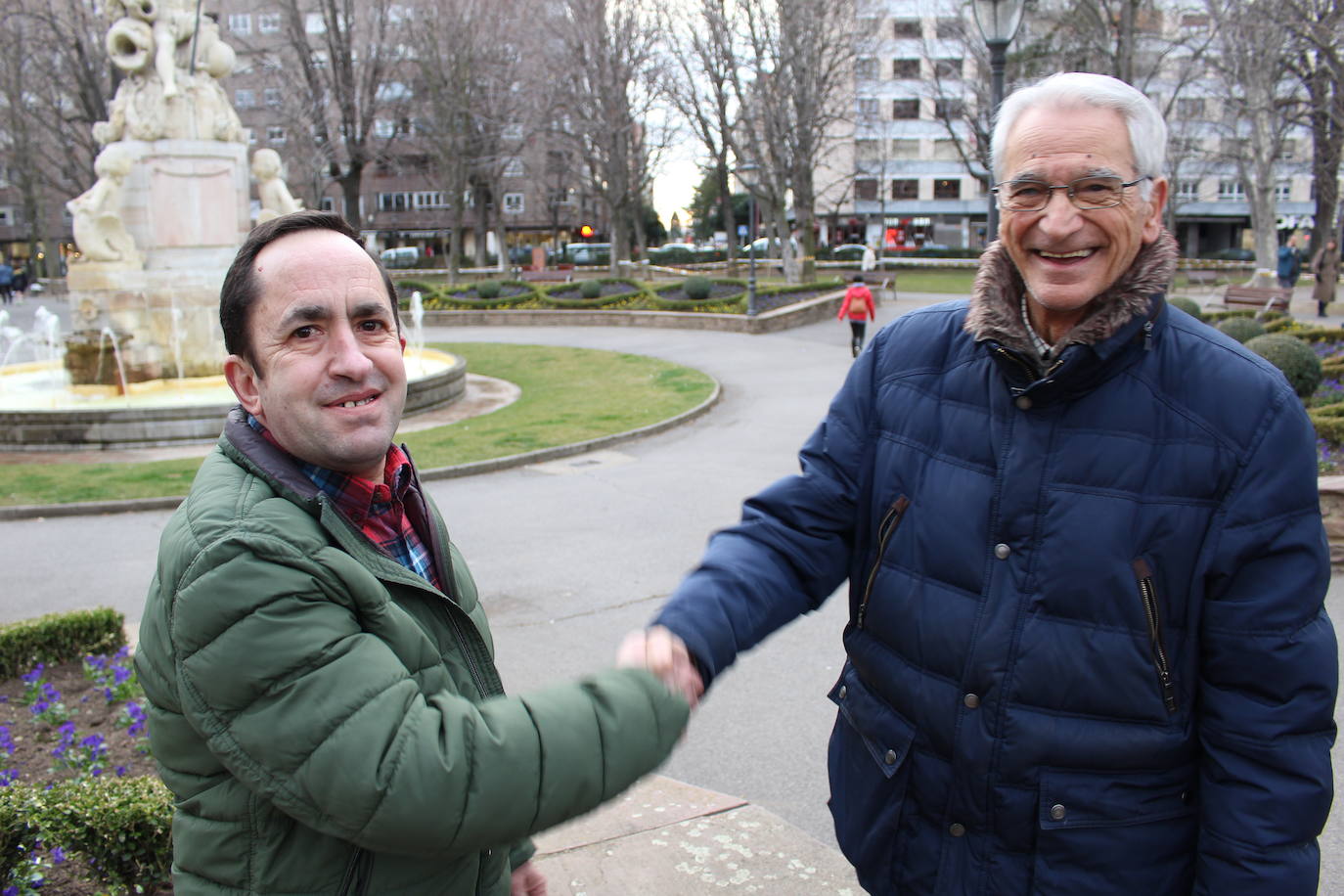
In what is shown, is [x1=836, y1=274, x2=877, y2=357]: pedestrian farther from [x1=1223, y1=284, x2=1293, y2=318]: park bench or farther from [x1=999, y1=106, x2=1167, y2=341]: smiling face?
[x1=999, y1=106, x2=1167, y2=341]: smiling face

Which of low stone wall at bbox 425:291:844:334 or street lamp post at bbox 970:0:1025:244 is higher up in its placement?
street lamp post at bbox 970:0:1025:244

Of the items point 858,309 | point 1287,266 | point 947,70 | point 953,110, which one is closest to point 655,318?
point 858,309

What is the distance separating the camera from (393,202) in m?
77.4

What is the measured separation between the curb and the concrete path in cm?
16

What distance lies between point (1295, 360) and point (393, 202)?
2923 inches

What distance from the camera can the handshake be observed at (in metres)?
1.78

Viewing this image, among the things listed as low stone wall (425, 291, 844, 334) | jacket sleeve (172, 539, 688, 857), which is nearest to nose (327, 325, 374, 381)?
jacket sleeve (172, 539, 688, 857)

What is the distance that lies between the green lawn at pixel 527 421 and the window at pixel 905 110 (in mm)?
54475

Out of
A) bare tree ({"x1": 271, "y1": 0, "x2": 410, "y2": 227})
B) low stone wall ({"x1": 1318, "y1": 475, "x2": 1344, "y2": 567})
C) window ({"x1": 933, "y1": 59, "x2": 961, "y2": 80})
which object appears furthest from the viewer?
window ({"x1": 933, "y1": 59, "x2": 961, "y2": 80})

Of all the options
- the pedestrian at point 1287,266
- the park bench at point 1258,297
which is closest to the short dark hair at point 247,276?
the park bench at point 1258,297

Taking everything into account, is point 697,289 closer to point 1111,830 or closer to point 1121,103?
point 1121,103

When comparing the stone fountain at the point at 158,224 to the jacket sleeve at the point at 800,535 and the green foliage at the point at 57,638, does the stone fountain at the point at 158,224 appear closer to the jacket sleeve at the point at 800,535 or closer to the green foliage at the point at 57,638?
the green foliage at the point at 57,638

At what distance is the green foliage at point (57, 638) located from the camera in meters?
5.25

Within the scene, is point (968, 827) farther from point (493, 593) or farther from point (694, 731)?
point (493, 593)
